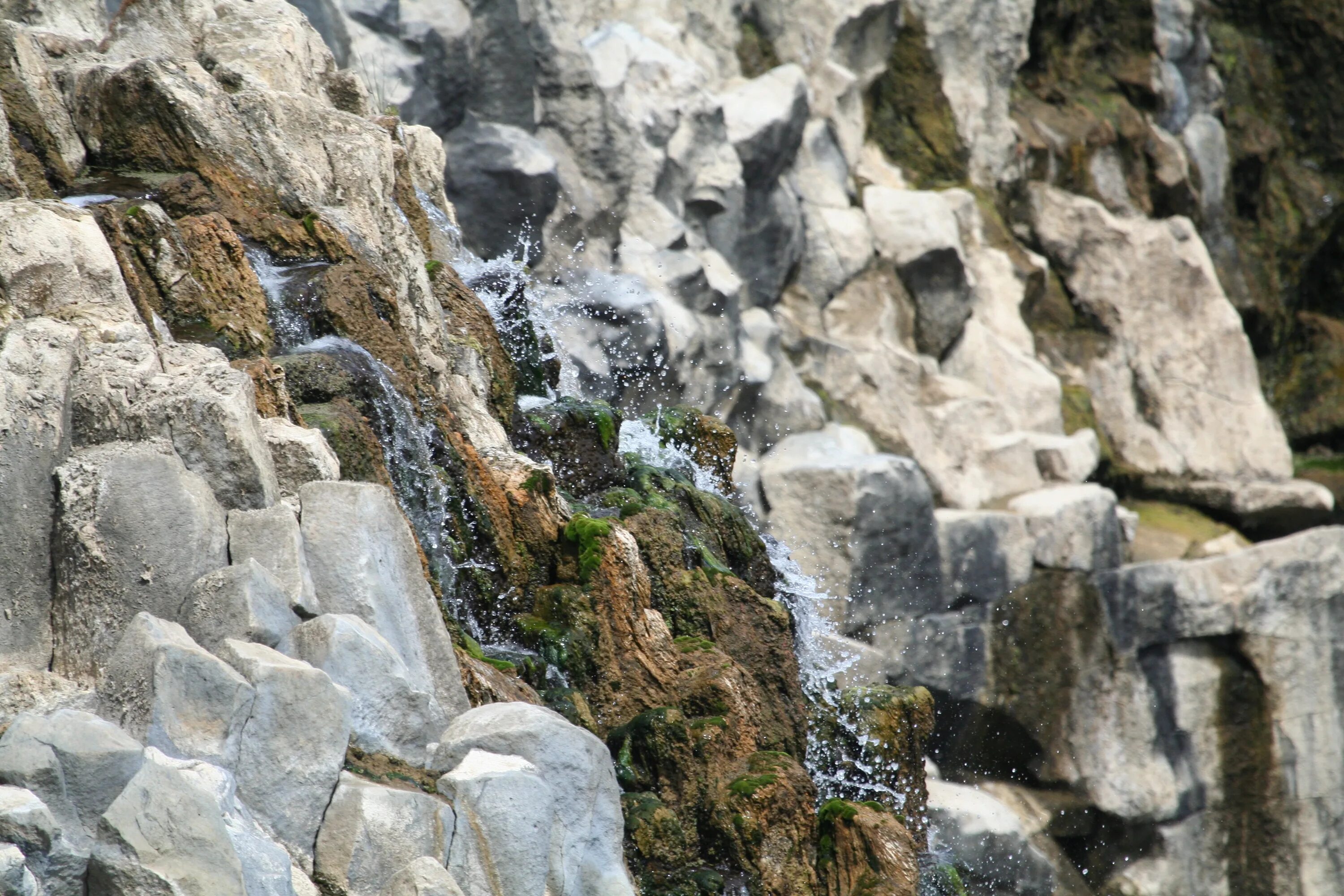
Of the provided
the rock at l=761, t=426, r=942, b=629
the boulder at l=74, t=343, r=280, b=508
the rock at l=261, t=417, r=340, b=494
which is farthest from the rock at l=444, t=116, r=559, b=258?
the boulder at l=74, t=343, r=280, b=508

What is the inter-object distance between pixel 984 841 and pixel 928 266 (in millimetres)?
11039

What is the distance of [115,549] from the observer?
243 inches

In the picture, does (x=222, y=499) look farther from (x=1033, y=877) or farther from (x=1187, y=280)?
(x=1187, y=280)

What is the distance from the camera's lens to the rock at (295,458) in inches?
284

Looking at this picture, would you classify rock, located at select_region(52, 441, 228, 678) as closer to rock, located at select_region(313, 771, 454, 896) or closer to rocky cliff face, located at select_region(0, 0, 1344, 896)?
rocky cliff face, located at select_region(0, 0, 1344, 896)

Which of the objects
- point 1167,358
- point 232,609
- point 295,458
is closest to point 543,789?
point 232,609

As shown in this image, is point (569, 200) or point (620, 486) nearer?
point (620, 486)

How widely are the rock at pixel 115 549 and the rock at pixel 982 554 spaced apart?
49.0ft

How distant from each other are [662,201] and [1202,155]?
12.8 m

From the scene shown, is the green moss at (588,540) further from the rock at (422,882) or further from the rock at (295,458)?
the rock at (422,882)

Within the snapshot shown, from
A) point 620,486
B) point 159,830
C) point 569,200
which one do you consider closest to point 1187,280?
point 569,200

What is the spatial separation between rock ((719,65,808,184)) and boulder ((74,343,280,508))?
54.2 feet

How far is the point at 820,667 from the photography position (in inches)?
508

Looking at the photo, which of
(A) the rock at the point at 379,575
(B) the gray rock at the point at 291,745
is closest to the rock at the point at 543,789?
(A) the rock at the point at 379,575
